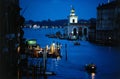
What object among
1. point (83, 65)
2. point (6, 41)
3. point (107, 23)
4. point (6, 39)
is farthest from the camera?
point (107, 23)

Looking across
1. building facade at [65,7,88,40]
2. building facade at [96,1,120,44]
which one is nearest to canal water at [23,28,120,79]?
building facade at [96,1,120,44]

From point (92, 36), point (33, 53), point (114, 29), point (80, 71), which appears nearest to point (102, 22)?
point (114, 29)

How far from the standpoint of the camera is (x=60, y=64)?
24562mm

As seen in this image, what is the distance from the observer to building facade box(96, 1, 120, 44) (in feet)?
129

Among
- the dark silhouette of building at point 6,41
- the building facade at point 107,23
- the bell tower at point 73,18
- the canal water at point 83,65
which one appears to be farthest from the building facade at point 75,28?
the dark silhouette of building at point 6,41

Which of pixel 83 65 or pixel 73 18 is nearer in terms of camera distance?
pixel 83 65

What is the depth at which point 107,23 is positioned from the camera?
41781 mm

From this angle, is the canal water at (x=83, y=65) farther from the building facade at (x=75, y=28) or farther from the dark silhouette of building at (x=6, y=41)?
the building facade at (x=75, y=28)

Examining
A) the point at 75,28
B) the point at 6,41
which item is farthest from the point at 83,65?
the point at 75,28

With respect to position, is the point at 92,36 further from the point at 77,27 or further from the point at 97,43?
the point at 77,27

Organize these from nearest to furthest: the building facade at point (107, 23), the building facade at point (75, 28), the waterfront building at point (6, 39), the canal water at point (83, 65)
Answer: the waterfront building at point (6, 39) → the canal water at point (83, 65) → the building facade at point (107, 23) → the building facade at point (75, 28)

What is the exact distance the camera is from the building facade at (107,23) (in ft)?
129

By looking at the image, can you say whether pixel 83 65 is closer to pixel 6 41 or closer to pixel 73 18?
pixel 6 41

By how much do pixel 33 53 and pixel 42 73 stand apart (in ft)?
32.0
